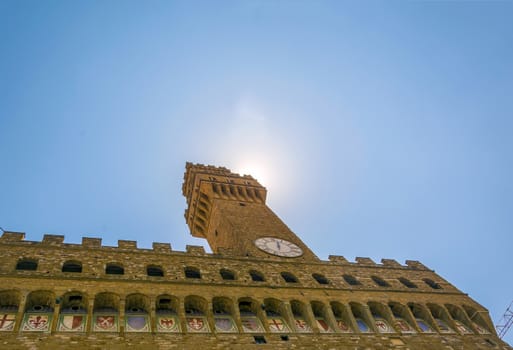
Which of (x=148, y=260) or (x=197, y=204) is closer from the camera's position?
(x=148, y=260)

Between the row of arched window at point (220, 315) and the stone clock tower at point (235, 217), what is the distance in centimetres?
496

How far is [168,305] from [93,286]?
9.26ft

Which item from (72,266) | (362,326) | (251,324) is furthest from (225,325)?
(72,266)

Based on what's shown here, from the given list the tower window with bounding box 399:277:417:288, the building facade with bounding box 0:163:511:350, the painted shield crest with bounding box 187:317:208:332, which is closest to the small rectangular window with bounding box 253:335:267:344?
the building facade with bounding box 0:163:511:350

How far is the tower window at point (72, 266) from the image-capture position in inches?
720

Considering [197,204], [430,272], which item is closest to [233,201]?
[197,204]

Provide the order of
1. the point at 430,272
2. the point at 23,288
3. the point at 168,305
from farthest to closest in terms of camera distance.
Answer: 1. the point at 430,272
2. the point at 168,305
3. the point at 23,288

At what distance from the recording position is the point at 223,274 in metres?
20.7

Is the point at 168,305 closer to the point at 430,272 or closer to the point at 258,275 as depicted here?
the point at 258,275

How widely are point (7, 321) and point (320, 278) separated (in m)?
13.4

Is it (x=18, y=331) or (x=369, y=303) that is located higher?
(x=369, y=303)

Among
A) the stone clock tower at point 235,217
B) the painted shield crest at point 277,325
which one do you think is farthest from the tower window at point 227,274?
the painted shield crest at point 277,325

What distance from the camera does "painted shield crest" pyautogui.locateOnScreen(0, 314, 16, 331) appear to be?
14307mm

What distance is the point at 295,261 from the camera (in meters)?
23.6
